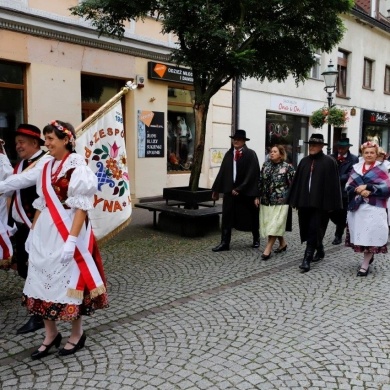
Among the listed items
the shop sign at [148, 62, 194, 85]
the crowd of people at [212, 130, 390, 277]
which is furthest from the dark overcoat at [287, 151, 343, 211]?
the shop sign at [148, 62, 194, 85]

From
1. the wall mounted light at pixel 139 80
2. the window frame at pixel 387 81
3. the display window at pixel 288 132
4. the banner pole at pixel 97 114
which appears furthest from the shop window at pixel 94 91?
the window frame at pixel 387 81

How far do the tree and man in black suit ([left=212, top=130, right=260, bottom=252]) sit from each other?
52.6 inches

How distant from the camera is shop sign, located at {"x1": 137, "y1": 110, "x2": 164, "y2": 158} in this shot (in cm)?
1158

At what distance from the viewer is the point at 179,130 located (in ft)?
43.3

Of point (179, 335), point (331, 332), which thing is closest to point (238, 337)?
point (179, 335)

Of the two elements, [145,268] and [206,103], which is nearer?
[145,268]

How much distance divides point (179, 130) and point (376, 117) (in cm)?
1218

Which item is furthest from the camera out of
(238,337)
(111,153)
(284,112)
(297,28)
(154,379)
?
(284,112)

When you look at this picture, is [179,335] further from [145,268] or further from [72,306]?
[145,268]

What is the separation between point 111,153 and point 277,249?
11.0 feet

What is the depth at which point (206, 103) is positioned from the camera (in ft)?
27.4

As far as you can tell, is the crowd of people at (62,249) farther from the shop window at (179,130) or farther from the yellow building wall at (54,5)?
the shop window at (179,130)

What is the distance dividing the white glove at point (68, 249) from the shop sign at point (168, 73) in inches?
344

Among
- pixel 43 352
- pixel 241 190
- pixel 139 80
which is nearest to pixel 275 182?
pixel 241 190
